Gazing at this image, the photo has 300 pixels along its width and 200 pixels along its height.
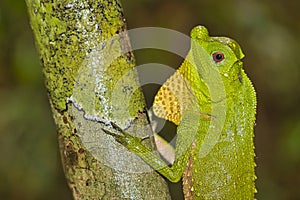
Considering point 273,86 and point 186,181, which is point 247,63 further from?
point 186,181

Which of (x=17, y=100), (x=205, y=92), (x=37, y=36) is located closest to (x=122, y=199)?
(x=37, y=36)

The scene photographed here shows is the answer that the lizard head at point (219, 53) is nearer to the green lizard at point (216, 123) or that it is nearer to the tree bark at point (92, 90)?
the green lizard at point (216, 123)

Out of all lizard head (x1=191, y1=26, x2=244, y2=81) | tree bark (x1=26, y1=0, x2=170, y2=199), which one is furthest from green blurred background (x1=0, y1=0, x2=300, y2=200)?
tree bark (x1=26, y1=0, x2=170, y2=199)

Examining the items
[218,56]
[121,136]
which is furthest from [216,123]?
[121,136]

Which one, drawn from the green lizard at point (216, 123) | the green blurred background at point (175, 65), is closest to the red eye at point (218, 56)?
the green lizard at point (216, 123)

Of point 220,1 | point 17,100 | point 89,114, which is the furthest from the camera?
point 220,1
